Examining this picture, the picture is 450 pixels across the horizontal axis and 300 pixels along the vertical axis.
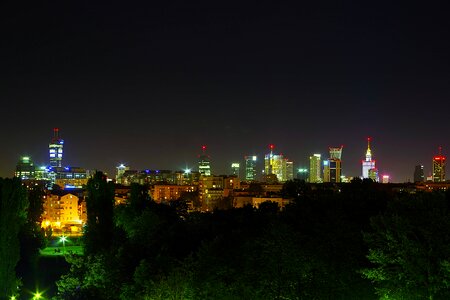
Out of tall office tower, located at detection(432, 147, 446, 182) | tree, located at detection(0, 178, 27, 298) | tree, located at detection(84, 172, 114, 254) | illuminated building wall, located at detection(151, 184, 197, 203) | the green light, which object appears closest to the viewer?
tree, located at detection(0, 178, 27, 298)

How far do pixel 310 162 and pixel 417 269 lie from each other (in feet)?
610

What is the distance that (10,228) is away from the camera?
27.7 m

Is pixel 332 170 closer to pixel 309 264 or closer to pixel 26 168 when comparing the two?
pixel 26 168

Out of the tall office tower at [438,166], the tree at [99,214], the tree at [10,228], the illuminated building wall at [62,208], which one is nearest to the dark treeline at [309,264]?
the tree at [10,228]

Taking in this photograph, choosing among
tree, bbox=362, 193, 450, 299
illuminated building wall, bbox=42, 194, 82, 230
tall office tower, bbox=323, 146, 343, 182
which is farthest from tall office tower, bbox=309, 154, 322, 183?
tree, bbox=362, 193, 450, 299

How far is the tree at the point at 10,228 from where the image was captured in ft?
85.2

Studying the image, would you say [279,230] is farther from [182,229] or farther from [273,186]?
[273,186]

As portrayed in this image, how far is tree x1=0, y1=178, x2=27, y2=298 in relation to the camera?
2597cm

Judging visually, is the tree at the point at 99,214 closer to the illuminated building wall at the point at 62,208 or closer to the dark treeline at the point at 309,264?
the dark treeline at the point at 309,264

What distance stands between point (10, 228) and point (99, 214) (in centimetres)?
753

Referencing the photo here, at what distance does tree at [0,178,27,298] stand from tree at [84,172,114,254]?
4.31 meters

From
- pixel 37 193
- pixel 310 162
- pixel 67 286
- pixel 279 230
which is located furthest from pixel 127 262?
pixel 310 162

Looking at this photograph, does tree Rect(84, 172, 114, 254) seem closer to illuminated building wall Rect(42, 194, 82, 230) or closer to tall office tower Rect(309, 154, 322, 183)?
illuminated building wall Rect(42, 194, 82, 230)

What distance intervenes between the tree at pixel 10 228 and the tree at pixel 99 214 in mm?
4308
